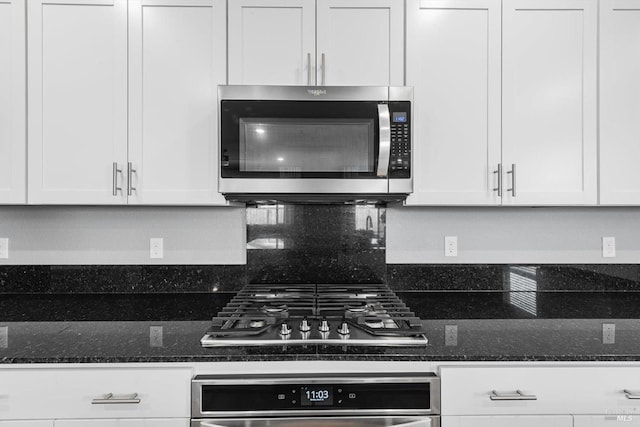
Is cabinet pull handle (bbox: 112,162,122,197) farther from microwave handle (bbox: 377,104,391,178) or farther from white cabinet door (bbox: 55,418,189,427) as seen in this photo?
microwave handle (bbox: 377,104,391,178)

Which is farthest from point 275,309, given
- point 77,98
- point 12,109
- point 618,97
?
point 618,97

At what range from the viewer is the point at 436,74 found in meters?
1.62

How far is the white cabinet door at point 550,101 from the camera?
1621 mm

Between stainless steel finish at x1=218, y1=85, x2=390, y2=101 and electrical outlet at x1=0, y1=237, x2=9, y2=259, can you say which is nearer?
stainless steel finish at x1=218, y1=85, x2=390, y2=101

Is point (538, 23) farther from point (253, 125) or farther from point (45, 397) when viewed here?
point (45, 397)

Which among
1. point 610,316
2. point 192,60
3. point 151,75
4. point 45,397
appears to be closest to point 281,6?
point 192,60

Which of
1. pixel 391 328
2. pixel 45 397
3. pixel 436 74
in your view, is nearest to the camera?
pixel 45 397

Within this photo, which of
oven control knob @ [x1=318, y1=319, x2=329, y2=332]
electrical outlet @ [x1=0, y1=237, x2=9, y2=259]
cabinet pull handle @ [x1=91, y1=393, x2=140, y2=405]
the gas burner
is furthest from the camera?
electrical outlet @ [x1=0, y1=237, x2=9, y2=259]

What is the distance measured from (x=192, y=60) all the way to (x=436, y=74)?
3.34 feet

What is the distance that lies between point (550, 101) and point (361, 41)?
83cm

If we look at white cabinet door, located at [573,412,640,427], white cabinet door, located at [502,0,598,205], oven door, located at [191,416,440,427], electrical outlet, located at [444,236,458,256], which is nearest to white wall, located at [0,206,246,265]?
oven door, located at [191,416,440,427]

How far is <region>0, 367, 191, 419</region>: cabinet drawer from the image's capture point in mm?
1113

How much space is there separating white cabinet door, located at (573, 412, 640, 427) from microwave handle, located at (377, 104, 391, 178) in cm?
101

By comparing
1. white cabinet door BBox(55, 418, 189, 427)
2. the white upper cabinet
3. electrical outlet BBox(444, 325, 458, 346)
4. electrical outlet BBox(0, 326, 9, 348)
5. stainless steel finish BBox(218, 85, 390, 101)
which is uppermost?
the white upper cabinet
